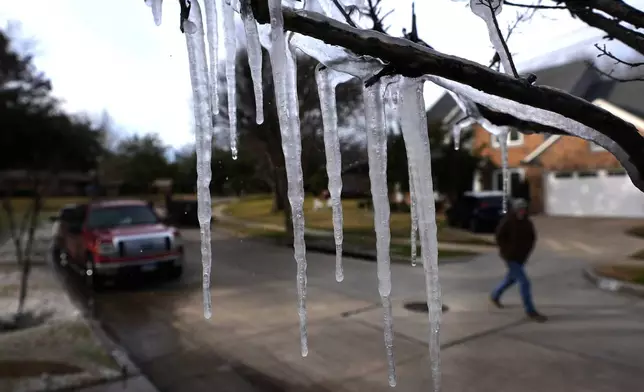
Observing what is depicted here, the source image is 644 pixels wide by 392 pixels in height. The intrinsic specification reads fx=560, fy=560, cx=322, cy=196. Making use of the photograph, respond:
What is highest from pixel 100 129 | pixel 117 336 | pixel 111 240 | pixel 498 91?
pixel 100 129

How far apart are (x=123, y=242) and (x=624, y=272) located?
839 centimetres

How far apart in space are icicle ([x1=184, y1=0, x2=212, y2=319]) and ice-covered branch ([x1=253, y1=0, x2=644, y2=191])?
22.4 inches

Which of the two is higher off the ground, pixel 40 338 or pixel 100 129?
pixel 100 129

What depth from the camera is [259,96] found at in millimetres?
3117

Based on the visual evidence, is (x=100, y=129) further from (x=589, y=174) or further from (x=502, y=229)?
(x=589, y=174)

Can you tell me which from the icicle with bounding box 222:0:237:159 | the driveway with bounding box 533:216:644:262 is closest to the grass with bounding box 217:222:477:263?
the icicle with bounding box 222:0:237:159

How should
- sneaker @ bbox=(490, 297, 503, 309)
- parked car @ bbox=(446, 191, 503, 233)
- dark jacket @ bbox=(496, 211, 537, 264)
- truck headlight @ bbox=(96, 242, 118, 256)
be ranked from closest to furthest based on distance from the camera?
dark jacket @ bbox=(496, 211, 537, 264) < sneaker @ bbox=(490, 297, 503, 309) < truck headlight @ bbox=(96, 242, 118, 256) < parked car @ bbox=(446, 191, 503, 233)

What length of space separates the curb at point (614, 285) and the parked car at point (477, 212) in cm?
723

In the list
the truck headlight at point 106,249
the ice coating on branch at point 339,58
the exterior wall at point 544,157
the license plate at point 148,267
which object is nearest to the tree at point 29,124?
the truck headlight at point 106,249

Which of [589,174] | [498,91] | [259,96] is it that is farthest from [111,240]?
[589,174]

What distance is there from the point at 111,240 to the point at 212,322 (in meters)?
3.39

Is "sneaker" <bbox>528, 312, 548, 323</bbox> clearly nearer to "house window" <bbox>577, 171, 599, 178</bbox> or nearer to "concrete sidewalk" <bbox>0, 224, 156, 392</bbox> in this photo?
"concrete sidewalk" <bbox>0, 224, 156, 392</bbox>

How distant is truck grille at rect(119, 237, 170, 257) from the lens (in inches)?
377

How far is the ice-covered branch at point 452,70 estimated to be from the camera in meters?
2.43
